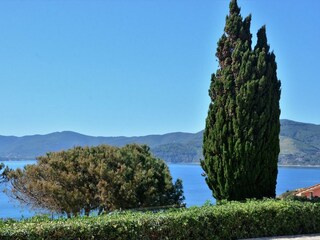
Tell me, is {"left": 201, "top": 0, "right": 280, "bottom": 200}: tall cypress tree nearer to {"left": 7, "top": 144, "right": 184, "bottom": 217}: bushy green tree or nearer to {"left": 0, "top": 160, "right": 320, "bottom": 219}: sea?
{"left": 0, "top": 160, "right": 320, "bottom": 219}: sea

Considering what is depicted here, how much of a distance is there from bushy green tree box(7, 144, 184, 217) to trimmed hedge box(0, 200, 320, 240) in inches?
492

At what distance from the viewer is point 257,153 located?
12242mm

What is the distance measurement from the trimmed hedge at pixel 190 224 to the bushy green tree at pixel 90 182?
12499 mm

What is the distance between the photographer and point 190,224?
369 inches

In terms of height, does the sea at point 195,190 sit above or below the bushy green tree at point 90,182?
below

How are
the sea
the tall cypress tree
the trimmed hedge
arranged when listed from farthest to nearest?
the sea
the tall cypress tree
the trimmed hedge

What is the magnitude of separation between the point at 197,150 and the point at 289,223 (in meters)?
161

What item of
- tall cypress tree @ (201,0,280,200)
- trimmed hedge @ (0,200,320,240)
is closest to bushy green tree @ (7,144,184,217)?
tall cypress tree @ (201,0,280,200)

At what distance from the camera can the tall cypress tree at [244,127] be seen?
12.2 metres

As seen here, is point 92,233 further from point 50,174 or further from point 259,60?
point 50,174

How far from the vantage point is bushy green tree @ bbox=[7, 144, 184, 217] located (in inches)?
888

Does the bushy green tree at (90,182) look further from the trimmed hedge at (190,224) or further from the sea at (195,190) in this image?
the trimmed hedge at (190,224)

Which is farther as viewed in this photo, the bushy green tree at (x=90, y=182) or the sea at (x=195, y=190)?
the sea at (x=195, y=190)

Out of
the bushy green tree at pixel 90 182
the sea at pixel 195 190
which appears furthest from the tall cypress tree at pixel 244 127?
the bushy green tree at pixel 90 182
